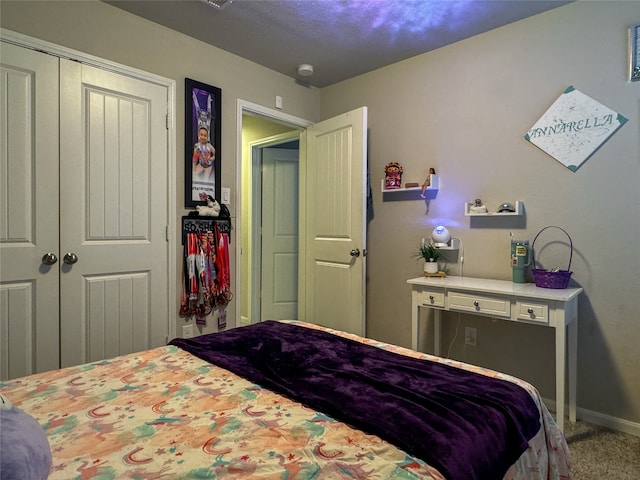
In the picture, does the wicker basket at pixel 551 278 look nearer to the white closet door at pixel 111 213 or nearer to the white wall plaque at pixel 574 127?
the white wall plaque at pixel 574 127

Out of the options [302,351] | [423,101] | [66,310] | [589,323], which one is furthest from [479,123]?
[66,310]

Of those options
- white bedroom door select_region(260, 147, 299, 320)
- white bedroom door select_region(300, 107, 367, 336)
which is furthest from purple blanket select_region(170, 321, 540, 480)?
white bedroom door select_region(260, 147, 299, 320)

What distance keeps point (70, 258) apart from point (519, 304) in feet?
8.41

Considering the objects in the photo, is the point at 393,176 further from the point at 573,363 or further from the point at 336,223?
the point at 573,363

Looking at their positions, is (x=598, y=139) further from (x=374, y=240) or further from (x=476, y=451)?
(x=476, y=451)

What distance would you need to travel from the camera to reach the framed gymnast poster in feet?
9.02

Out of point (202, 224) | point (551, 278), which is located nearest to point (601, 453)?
point (551, 278)

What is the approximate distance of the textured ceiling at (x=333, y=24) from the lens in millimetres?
2350

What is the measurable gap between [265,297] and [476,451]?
3.52m

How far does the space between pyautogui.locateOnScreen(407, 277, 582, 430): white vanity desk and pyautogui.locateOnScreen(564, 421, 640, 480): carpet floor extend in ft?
0.42

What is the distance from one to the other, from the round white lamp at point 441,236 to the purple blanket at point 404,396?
137 centimetres

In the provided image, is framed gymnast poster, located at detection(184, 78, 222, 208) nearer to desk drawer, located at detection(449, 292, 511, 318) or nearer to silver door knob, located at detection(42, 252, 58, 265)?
silver door knob, located at detection(42, 252, 58, 265)

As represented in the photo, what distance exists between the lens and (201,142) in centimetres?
282

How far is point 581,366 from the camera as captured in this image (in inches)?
91.9
